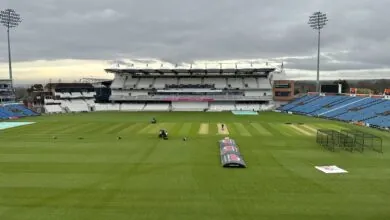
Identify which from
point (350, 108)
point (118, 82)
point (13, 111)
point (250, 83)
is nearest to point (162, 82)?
point (118, 82)

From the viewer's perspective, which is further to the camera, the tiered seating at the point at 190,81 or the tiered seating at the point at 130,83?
the tiered seating at the point at 130,83

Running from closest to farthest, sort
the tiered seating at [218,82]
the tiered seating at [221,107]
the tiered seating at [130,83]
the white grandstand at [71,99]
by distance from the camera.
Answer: the white grandstand at [71,99]
the tiered seating at [221,107]
the tiered seating at [218,82]
the tiered seating at [130,83]

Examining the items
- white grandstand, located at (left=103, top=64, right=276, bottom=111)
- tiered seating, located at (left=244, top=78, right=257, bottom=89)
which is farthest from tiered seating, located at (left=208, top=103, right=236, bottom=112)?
tiered seating, located at (left=244, top=78, right=257, bottom=89)

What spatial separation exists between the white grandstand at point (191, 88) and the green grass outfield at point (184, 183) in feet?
193

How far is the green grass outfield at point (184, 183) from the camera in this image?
15.2 metres

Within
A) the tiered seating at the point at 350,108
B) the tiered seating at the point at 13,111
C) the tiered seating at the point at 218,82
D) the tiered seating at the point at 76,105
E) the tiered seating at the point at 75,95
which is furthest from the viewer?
the tiered seating at the point at 218,82

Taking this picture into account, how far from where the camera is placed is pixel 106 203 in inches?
640

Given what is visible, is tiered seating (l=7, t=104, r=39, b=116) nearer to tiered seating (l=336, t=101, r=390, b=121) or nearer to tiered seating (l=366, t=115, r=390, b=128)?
tiered seating (l=336, t=101, r=390, b=121)

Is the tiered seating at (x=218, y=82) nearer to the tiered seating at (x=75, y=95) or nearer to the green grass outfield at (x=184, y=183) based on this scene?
the tiered seating at (x=75, y=95)

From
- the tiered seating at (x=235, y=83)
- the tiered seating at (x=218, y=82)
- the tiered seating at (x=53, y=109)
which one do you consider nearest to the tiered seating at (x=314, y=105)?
the tiered seating at (x=235, y=83)

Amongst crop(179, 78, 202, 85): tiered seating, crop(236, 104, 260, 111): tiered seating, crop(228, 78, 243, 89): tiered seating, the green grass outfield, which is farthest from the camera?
crop(179, 78, 202, 85): tiered seating

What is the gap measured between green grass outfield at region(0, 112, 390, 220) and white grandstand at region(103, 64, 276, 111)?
58.7 meters

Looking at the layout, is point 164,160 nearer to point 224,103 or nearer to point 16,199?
point 16,199

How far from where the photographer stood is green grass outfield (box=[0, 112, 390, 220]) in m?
15.2
